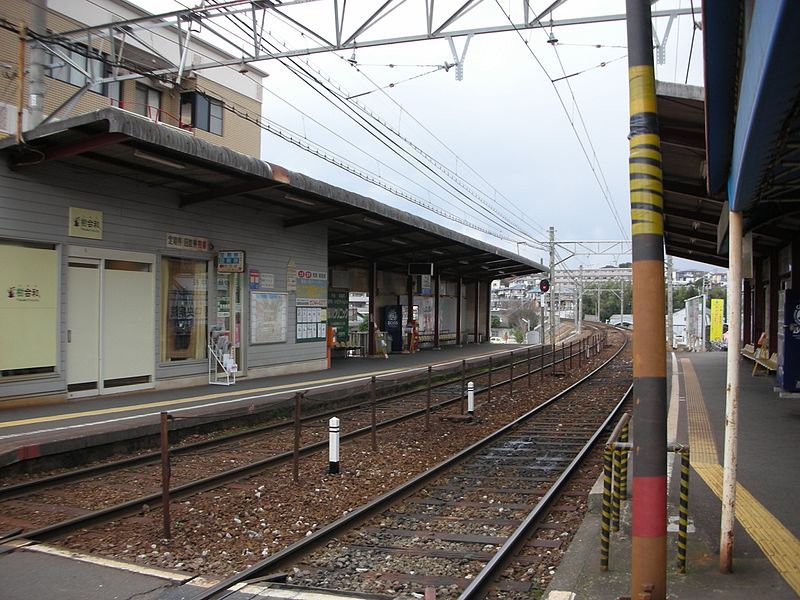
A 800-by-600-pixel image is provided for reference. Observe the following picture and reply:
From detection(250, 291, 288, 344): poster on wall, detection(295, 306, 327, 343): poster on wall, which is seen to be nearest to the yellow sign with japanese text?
detection(250, 291, 288, 344): poster on wall

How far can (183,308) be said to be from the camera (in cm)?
1437

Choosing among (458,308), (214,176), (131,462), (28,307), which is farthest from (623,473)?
(458,308)

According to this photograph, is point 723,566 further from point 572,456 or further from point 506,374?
point 506,374

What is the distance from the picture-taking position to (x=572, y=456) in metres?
10.3

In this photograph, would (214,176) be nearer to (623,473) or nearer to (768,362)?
(623,473)

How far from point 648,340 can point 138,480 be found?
6.62m

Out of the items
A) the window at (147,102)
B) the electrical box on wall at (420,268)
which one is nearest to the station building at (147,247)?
the window at (147,102)

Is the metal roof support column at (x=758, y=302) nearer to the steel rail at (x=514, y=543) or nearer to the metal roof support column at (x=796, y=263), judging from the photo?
the metal roof support column at (x=796, y=263)

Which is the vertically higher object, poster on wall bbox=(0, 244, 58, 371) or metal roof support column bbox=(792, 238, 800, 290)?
metal roof support column bbox=(792, 238, 800, 290)

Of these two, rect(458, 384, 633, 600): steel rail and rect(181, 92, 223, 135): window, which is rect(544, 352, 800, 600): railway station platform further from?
rect(181, 92, 223, 135): window

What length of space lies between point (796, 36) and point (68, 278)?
11.8 metres

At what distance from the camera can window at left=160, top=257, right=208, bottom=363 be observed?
13.9 metres

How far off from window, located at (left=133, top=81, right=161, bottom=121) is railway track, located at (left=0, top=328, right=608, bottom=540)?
50.9ft

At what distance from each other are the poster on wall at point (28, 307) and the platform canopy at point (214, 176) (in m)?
1.54
